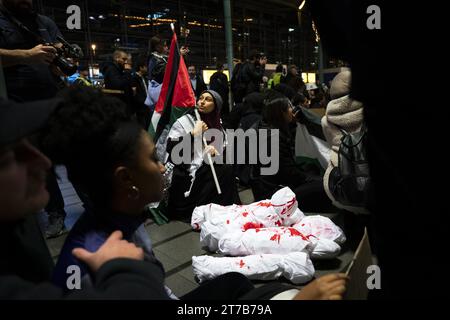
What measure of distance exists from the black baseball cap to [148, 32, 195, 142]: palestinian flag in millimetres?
3021

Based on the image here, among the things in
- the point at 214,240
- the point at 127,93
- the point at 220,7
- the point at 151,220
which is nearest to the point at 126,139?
the point at 214,240

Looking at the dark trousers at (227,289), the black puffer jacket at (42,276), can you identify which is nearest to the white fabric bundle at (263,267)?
the dark trousers at (227,289)

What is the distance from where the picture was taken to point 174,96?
3.77 metres

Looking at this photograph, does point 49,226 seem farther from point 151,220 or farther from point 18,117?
point 18,117

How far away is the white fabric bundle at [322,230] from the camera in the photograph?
2729mm

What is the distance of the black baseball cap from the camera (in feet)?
2.26

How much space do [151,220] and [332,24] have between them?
3019mm

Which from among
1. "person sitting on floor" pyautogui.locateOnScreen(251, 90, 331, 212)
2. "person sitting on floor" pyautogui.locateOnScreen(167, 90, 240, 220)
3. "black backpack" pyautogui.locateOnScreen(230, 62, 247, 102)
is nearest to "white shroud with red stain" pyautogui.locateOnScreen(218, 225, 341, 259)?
"person sitting on floor" pyautogui.locateOnScreen(251, 90, 331, 212)

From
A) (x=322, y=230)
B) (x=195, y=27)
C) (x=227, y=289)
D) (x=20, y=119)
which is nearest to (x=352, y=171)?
(x=322, y=230)

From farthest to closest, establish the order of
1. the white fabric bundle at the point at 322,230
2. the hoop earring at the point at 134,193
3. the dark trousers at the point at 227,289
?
the white fabric bundle at the point at 322,230 < the dark trousers at the point at 227,289 < the hoop earring at the point at 134,193

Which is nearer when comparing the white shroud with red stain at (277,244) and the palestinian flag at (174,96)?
the white shroud with red stain at (277,244)

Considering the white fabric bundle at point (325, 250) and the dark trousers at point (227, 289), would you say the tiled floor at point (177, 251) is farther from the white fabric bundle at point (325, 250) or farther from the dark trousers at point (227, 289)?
the dark trousers at point (227, 289)

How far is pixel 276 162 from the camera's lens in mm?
3699

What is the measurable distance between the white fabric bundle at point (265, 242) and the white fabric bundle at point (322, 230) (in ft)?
0.52
